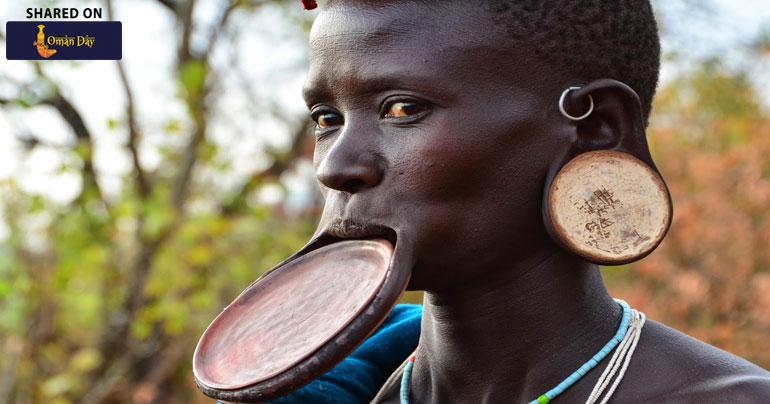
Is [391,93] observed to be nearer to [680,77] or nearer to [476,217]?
[476,217]

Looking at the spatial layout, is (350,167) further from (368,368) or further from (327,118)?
(368,368)

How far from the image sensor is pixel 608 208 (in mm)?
1933

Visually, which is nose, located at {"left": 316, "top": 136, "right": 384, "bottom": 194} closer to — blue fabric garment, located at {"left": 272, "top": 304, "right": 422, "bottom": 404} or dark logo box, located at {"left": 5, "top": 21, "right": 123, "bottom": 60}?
blue fabric garment, located at {"left": 272, "top": 304, "right": 422, "bottom": 404}

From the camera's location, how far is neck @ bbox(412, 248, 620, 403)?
2061 mm

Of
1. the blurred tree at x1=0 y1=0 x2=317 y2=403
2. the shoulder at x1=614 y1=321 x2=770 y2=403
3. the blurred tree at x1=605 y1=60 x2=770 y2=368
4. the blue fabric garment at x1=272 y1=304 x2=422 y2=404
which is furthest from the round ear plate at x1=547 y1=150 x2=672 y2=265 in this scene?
the blurred tree at x1=605 y1=60 x2=770 y2=368

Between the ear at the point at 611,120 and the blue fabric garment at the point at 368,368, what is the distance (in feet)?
2.94

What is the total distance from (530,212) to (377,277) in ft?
1.14

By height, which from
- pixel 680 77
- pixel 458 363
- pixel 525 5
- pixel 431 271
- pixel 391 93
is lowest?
pixel 680 77

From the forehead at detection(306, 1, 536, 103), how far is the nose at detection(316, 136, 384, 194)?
0.13m

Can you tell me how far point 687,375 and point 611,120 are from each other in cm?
53

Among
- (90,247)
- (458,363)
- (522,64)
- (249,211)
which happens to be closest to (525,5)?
(522,64)

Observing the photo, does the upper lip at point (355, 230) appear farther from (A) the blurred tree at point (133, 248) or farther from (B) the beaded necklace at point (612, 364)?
(A) the blurred tree at point (133, 248)

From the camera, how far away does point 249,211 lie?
23.8 feet

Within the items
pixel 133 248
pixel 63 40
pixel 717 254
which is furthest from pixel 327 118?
pixel 717 254
